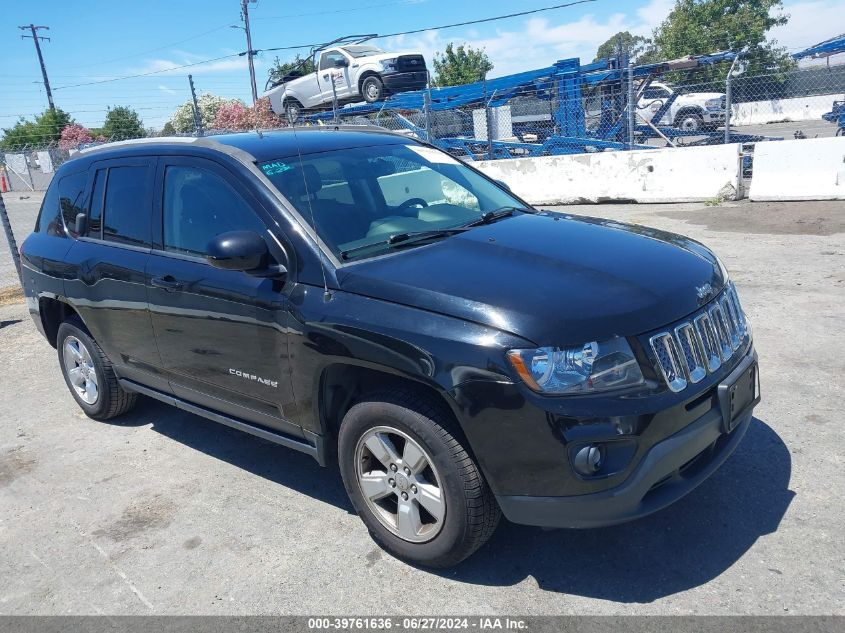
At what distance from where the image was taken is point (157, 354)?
13.9 ft

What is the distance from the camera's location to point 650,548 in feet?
10.3

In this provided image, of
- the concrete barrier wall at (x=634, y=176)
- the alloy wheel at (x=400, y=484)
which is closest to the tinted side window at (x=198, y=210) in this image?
the alloy wheel at (x=400, y=484)

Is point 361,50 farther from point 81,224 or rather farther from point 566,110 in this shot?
point 81,224

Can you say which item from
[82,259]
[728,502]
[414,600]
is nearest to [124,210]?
[82,259]

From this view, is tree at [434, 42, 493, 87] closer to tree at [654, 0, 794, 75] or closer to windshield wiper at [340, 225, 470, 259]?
tree at [654, 0, 794, 75]

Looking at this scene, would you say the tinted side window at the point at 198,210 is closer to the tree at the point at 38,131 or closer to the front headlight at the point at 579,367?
the front headlight at the point at 579,367

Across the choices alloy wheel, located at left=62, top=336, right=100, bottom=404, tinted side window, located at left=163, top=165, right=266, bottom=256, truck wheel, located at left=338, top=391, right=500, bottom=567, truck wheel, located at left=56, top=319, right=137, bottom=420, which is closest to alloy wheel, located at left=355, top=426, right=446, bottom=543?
truck wheel, located at left=338, top=391, right=500, bottom=567

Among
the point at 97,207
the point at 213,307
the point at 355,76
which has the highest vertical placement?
the point at 355,76

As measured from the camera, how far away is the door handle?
3861 millimetres

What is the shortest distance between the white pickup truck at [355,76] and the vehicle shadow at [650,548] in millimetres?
16383

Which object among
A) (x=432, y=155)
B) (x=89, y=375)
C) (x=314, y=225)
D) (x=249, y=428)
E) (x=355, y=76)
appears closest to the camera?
(x=314, y=225)

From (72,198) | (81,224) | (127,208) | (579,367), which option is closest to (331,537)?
(579,367)

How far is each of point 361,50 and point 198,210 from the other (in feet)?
57.4

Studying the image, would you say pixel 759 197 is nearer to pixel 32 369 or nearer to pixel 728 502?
pixel 728 502
